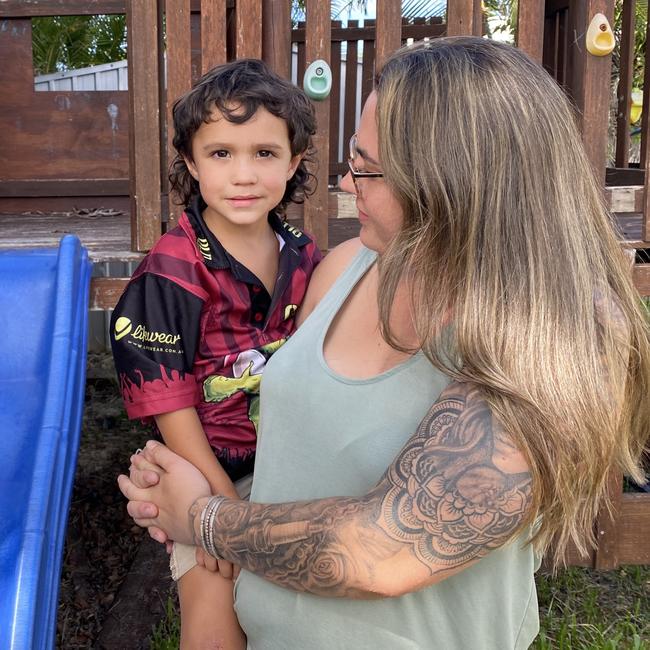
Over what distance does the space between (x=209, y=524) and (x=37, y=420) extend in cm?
93

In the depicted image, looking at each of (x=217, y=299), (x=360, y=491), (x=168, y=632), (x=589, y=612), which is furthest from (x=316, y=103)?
(x=589, y=612)

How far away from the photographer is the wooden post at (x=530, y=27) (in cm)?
290

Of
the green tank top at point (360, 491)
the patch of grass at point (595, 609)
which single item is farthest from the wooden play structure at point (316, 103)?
the green tank top at point (360, 491)

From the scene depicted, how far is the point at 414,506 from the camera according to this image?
1363mm

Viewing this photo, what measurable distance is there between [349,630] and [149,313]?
36.3 inches

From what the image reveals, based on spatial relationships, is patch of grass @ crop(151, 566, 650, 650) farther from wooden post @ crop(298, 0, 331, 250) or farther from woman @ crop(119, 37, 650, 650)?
wooden post @ crop(298, 0, 331, 250)

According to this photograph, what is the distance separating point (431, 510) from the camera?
1.35 m

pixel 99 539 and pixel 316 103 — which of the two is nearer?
pixel 316 103

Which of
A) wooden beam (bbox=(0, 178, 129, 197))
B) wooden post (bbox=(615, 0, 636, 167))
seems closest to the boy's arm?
wooden post (bbox=(615, 0, 636, 167))

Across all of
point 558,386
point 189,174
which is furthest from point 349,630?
point 189,174

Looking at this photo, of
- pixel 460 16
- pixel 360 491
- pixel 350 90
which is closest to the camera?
pixel 360 491

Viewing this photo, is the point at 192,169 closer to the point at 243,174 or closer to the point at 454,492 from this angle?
the point at 243,174

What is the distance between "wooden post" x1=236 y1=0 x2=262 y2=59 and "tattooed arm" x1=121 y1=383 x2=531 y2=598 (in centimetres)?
185

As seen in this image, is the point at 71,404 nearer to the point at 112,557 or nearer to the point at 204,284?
the point at 204,284
